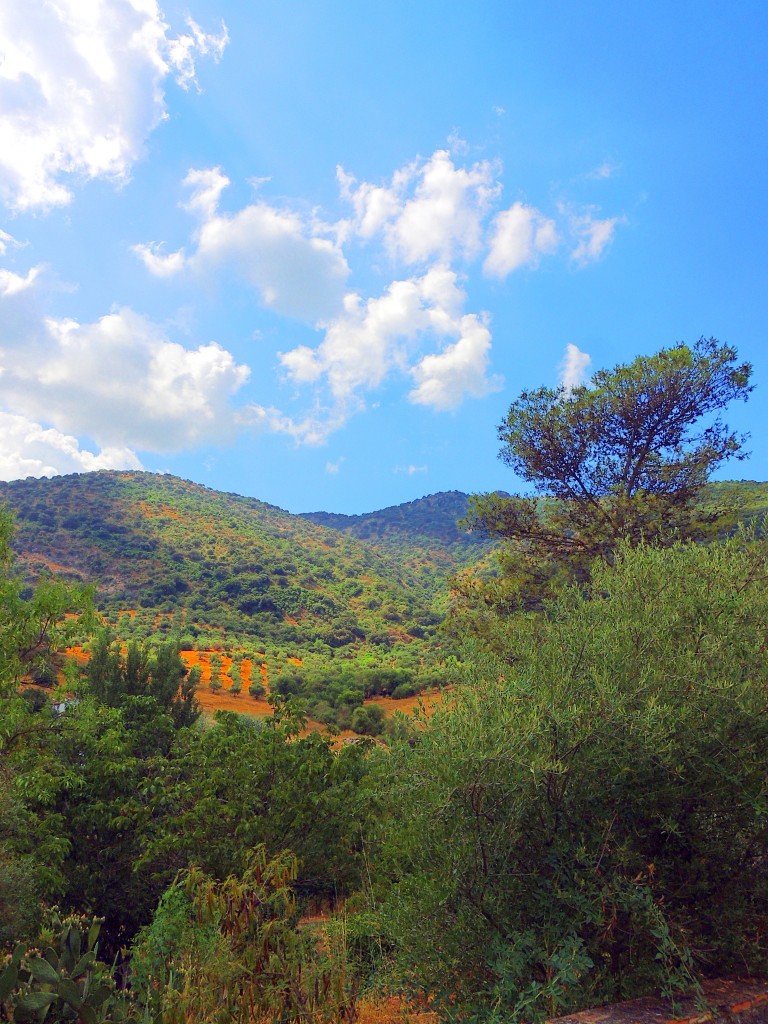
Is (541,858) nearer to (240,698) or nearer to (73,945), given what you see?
(73,945)

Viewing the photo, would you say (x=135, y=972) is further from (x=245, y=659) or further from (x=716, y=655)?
(x=245, y=659)

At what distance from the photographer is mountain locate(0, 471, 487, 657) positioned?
231 feet

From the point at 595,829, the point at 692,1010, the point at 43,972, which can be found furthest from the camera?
the point at 595,829

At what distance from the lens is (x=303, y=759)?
10547 millimetres

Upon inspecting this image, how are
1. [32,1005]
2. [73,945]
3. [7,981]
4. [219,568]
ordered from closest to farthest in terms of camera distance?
[32,1005], [7,981], [73,945], [219,568]

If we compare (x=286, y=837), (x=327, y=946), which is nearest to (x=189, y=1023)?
(x=327, y=946)

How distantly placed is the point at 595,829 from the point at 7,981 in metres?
4.22

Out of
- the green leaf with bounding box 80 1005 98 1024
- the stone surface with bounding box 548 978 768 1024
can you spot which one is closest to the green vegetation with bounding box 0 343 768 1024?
the green leaf with bounding box 80 1005 98 1024

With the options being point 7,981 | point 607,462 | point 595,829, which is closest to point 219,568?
point 607,462

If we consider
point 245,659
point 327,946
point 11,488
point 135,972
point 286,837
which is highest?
point 11,488

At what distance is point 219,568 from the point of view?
289ft

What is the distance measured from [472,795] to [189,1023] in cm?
221

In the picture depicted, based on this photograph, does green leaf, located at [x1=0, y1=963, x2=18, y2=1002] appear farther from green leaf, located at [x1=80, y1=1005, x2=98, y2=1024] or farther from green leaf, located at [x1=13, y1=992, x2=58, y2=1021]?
green leaf, located at [x1=80, y1=1005, x2=98, y2=1024]

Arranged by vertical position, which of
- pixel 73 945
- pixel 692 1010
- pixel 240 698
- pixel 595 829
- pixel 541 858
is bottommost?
pixel 240 698
